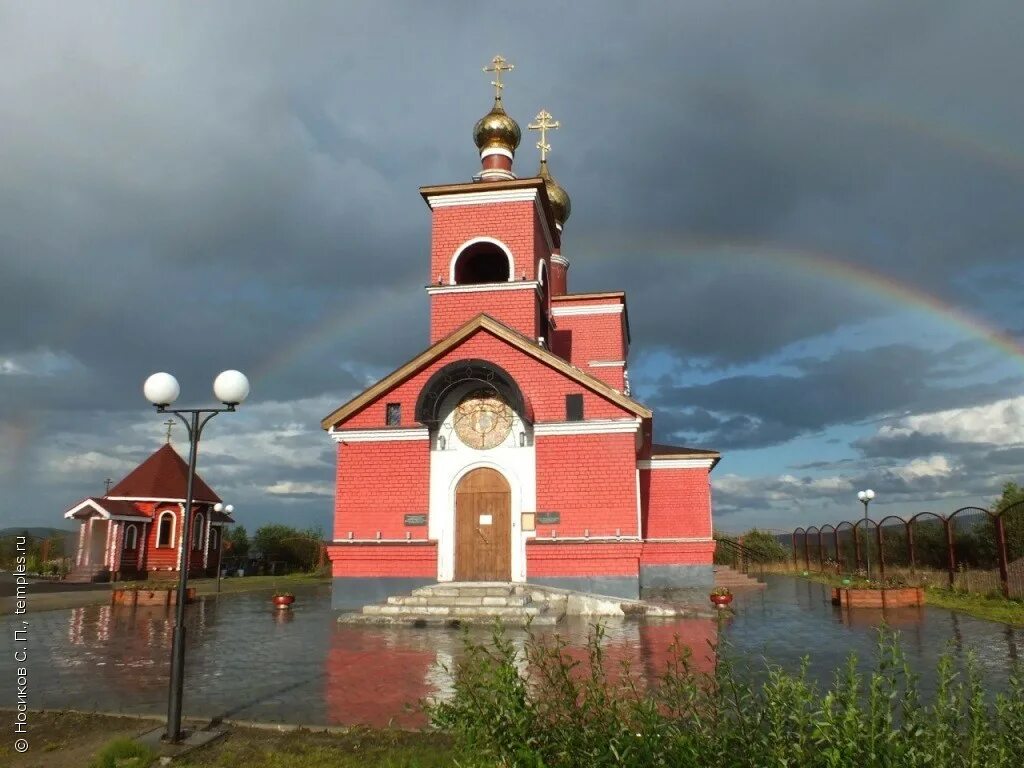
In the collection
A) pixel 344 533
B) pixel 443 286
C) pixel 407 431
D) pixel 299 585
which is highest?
pixel 443 286

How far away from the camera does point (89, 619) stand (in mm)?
15555

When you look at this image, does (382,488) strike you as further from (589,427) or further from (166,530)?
(166,530)

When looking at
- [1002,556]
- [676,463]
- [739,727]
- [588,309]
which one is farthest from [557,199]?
[739,727]

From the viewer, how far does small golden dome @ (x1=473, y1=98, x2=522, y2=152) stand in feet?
76.2

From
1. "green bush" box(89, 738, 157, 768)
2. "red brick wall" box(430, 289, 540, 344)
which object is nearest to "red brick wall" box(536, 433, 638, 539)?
"red brick wall" box(430, 289, 540, 344)

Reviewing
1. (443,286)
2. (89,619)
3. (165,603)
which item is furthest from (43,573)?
(443,286)

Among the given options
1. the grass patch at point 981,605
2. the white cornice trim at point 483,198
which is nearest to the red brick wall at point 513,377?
the white cornice trim at point 483,198

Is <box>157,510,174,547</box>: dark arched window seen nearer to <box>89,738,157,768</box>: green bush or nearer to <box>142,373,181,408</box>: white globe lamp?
<box>142,373,181,408</box>: white globe lamp

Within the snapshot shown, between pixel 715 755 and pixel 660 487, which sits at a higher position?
pixel 660 487

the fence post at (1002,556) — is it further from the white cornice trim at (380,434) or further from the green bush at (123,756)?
the green bush at (123,756)

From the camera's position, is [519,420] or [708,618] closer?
[708,618]

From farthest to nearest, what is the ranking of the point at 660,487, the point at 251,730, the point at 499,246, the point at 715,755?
the point at 660,487
the point at 499,246
the point at 251,730
the point at 715,755

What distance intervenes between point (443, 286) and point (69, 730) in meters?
14.9

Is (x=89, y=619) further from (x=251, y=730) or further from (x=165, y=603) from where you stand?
(x=251, y=730)
